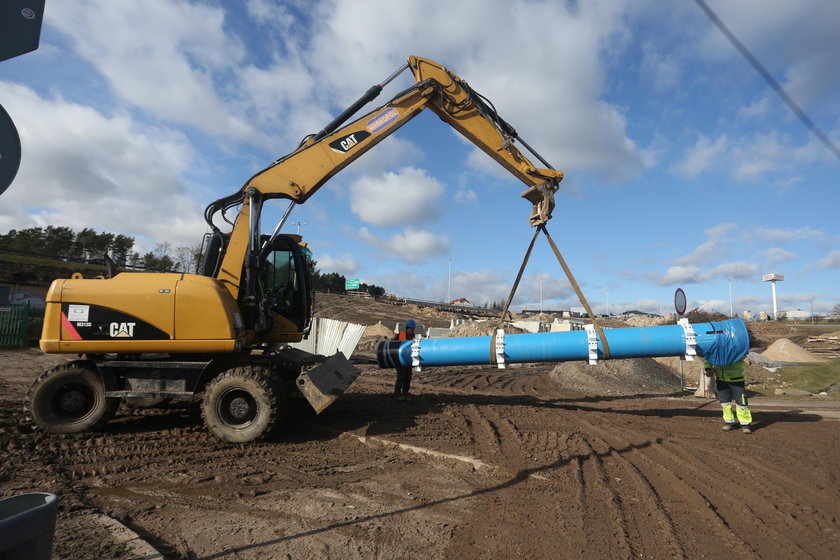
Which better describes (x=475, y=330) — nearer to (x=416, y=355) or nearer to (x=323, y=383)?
(x=416, y=355)

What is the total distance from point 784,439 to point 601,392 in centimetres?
649

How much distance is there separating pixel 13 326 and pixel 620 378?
2353 centimetres

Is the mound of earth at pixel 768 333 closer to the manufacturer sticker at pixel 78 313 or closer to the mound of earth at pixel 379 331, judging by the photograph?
the mound of earth at pixel 379 331

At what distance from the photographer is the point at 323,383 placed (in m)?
6.84

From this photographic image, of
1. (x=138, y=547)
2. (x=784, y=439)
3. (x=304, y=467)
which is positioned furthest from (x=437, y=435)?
(x=784, y=439)

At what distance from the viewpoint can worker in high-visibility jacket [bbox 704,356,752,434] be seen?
24.9 feet

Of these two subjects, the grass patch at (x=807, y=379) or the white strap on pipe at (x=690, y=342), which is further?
the grass patch at (x=807, y=379)

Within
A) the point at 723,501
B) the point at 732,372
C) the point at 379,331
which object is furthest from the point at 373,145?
the point at 379,331

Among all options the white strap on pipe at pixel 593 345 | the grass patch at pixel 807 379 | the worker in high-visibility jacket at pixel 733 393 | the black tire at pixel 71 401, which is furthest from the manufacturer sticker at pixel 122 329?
the grass patch at pixel 807 379

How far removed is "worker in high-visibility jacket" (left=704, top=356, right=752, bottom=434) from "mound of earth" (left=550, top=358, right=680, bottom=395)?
19.2 feet

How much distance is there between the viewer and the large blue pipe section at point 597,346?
25.2ft

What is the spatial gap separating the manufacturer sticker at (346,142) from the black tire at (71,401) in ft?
16.6

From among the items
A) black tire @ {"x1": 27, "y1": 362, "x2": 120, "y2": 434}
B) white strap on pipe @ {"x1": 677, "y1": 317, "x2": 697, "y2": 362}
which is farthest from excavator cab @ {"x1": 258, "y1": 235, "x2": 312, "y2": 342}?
white strap on pipe @ {"x1": 677, "y1": 317, "x2": 697, "y2": 362}

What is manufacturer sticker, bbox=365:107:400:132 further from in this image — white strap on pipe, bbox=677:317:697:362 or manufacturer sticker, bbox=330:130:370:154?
white strap on pipe, bbox=677:317:697:362
